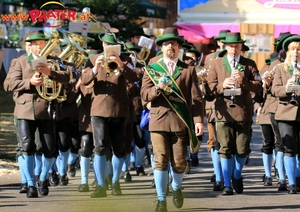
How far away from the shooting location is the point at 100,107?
11242mm

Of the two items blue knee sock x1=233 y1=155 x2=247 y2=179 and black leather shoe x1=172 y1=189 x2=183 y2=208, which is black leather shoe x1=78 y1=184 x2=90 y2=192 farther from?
black leather shoe x1=172 y1=189 x2=183 y2=208

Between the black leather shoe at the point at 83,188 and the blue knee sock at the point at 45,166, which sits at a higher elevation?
the blue knee sock at the point at 45,166

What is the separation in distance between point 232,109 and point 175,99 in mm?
1776

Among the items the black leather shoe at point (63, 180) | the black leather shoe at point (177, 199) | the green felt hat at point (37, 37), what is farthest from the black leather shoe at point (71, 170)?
the black leather shoe at point (177, 199)

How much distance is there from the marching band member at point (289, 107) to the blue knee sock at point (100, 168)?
2.29m

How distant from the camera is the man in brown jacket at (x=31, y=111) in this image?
439 inches

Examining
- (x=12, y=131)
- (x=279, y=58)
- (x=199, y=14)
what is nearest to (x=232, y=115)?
(x=279, y=58)

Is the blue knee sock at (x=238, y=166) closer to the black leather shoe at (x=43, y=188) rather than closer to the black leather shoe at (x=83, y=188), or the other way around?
the black leather shoe at (x=83, y=188)

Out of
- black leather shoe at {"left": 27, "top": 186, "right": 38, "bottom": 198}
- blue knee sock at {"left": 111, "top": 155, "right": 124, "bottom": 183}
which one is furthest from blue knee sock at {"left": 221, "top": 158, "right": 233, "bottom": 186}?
black leather shoe at {"left": 27, "top": 186, "right": 38, "bottom": 198}

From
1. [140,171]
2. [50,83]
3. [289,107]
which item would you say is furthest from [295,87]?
[140,171]

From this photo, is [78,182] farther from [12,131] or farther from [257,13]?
[257,13]

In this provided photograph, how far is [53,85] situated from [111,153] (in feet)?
4.19

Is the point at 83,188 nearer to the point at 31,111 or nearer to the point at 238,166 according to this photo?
the point at 31,111

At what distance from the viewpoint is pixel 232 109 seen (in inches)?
454
